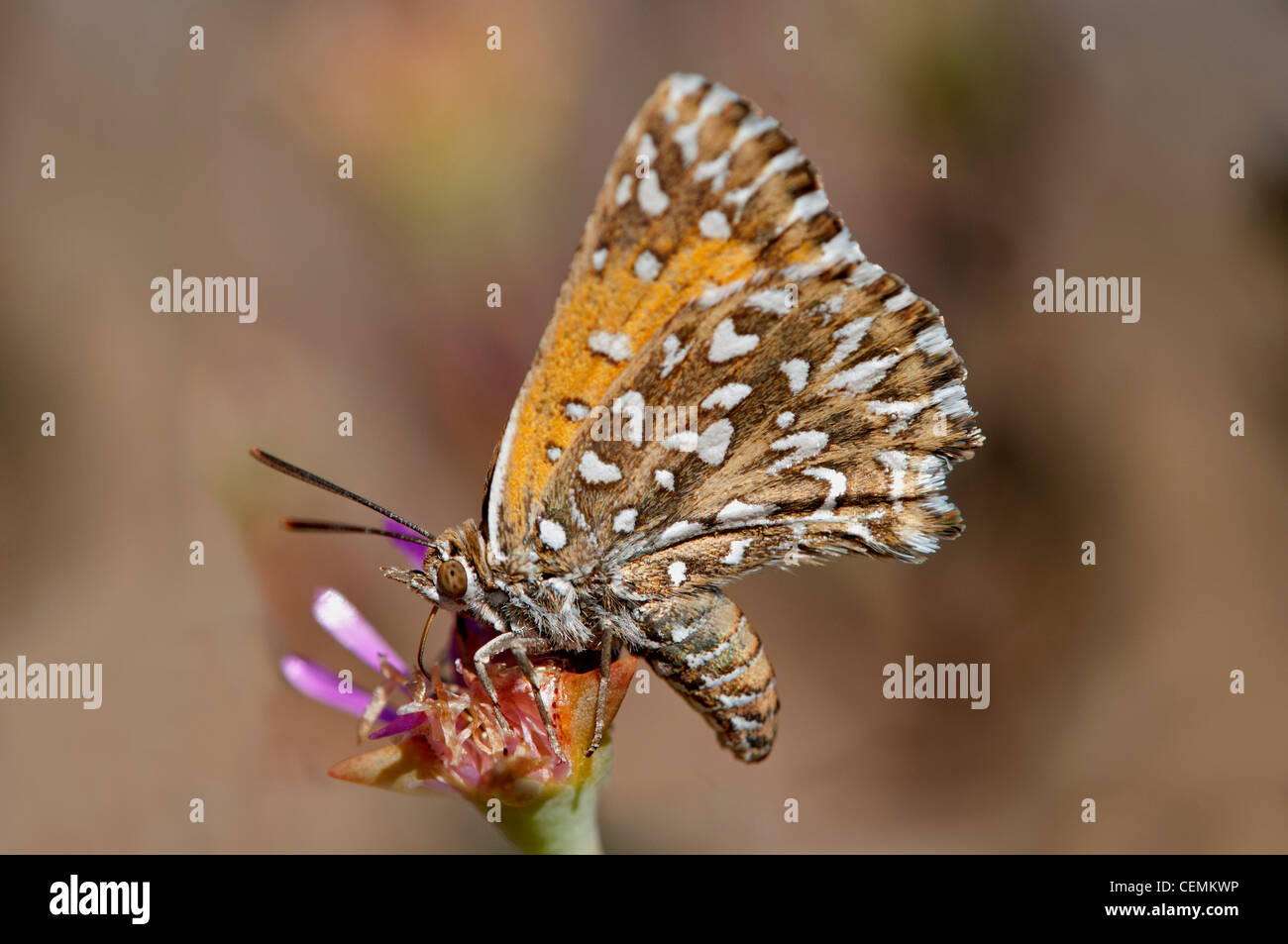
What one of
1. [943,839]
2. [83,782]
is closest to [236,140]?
[83,782]

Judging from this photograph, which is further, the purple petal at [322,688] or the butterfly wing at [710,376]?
the purple petal at [322,688]

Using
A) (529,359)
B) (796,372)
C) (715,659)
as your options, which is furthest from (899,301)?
(529,359)

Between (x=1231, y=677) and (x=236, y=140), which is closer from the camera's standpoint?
(x=1231, y=677)

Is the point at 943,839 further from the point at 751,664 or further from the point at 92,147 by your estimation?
the point at 92,147

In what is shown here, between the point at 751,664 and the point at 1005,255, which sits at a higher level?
the point at 1005,255

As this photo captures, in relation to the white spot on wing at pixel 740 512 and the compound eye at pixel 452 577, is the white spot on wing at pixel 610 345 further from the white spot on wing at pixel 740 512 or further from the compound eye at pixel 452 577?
the compound eye at pixel 452 577

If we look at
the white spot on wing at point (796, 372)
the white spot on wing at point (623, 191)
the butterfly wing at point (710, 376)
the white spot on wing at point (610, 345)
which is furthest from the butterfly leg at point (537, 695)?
the white spot on wing at point (623, 191)

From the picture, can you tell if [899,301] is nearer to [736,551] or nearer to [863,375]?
[863,375]
